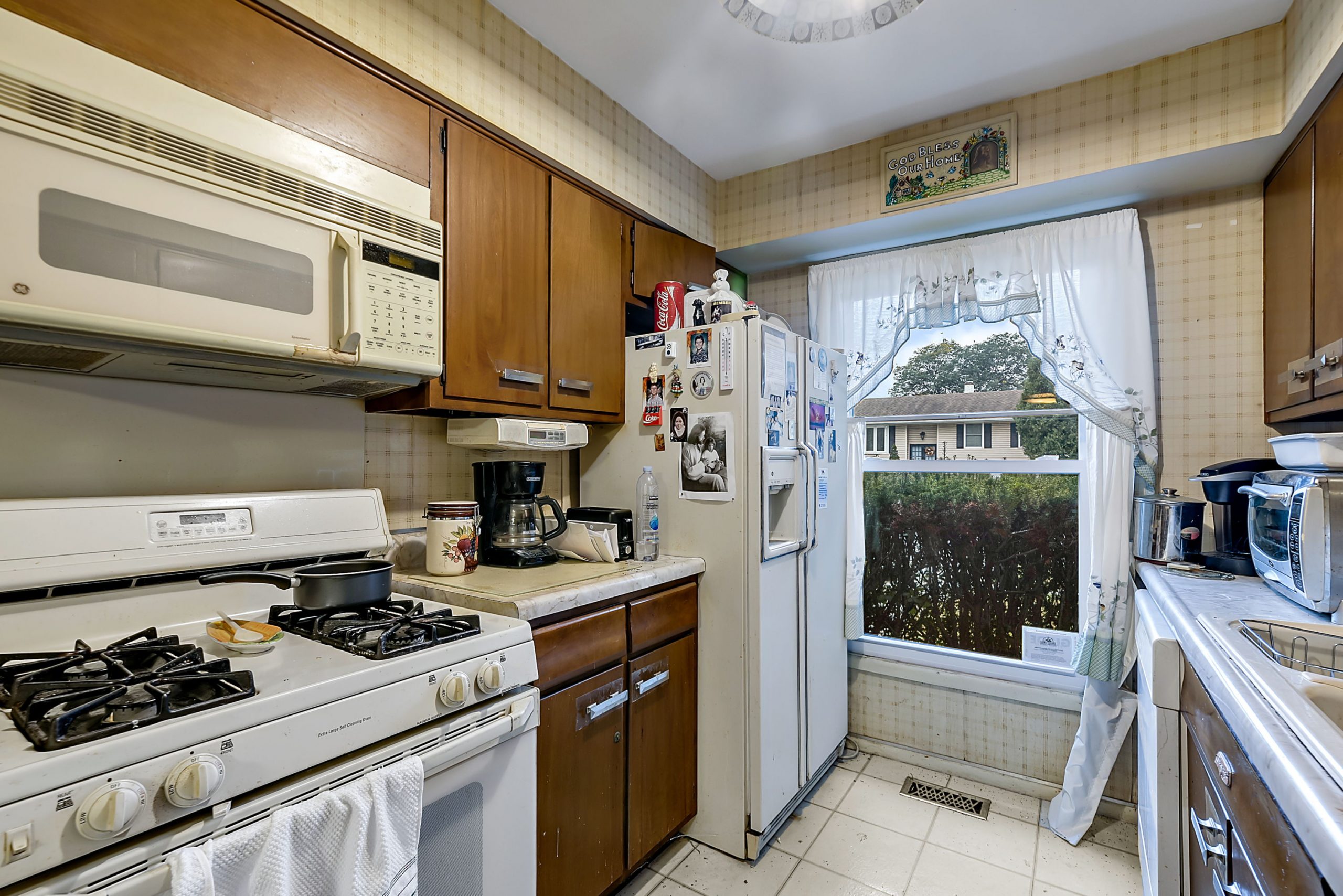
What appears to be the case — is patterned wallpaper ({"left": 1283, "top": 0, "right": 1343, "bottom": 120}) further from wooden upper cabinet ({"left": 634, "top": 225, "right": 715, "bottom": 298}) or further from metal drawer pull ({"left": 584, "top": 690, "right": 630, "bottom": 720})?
metal drawer pull ({"left": 584, "top": 690, "right": 630, "bottom": 720})

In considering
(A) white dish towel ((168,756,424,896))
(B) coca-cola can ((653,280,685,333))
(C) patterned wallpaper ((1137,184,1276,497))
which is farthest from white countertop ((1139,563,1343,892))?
(B) coca-cola can ((653,280,685,333))

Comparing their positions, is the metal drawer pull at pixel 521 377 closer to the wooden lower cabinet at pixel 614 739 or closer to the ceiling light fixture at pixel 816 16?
the wooden lower cabinet at pixel 614 739

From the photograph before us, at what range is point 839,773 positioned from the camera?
2.56 metres

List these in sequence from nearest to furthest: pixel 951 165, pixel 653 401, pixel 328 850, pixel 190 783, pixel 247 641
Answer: pixel 190 783 → pixel 328 850 → pixel 247 641 → pixel 653 401 → pixel 951 165

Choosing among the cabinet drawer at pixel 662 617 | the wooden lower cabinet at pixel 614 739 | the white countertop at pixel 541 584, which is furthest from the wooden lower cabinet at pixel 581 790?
the white countertop at pixel 541 584

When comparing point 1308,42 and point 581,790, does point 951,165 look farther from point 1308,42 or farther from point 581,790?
point 581,790

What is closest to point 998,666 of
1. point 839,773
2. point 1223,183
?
point 839,773

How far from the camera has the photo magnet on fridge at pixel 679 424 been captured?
2.10 m

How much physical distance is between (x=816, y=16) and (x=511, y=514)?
1.57 metres

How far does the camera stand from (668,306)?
2.35 metres

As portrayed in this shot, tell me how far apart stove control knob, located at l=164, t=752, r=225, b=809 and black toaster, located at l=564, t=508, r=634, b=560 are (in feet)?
4.12

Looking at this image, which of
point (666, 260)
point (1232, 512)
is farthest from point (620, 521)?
point (1232, 512)

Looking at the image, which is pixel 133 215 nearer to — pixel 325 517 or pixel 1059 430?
pixel 325 517

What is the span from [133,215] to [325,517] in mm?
714
